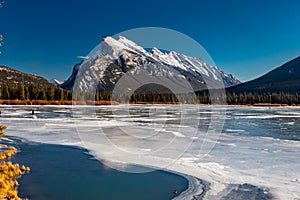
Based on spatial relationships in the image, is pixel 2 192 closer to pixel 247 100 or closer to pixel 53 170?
pixel 53 170

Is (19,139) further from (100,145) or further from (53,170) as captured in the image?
(53,170)

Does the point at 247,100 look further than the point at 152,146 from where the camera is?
Yes

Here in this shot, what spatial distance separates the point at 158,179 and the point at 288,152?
7315 millimetres

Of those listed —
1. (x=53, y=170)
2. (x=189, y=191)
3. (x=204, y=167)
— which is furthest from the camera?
(x=204, y=167)

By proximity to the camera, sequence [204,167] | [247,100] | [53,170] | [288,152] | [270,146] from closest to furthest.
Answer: [53,170] → [204,167] → [288,152] → [270,146] → [247,100]

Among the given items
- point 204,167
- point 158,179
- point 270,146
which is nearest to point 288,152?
point 270,146

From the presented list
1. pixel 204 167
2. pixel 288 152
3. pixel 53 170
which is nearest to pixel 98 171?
pixel 53 170

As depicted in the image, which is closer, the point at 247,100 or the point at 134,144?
the point at 134,144

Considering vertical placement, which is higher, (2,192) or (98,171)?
(2,192)

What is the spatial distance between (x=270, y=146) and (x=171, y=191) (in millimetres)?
8911

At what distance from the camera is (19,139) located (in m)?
16.4

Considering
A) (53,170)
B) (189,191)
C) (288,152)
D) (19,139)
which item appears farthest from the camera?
(19,139)

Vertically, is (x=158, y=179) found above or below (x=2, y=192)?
below

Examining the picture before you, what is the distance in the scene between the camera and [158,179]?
8891mm
